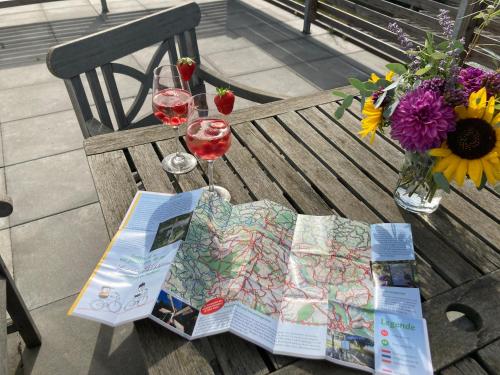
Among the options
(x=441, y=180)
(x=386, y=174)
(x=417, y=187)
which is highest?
(x=441, y=180)

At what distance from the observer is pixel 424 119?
917 mm

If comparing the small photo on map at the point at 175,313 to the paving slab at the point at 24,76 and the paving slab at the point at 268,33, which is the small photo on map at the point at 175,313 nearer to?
the paving slab at the point at 24,76

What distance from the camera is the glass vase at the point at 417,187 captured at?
41.3 inches

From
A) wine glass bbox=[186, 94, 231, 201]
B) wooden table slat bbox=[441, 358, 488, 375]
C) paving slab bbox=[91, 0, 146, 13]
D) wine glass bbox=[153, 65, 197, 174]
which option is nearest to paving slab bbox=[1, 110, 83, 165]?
wine glass bbox=[153, 65, 197, 174]

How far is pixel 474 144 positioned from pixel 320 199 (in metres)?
0.48

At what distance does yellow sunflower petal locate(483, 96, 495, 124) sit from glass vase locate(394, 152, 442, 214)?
6.5 inches

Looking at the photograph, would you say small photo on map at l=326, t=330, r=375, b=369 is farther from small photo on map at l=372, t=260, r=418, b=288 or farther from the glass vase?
the glass vase

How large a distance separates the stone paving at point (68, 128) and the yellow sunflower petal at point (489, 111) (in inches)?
64.1

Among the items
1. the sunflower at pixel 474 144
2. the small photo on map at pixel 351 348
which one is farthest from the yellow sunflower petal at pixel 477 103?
the small photo on map at pixel 351 348

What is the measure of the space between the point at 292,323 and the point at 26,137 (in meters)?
3.16

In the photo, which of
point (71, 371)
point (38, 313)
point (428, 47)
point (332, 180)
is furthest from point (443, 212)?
point (38, 313)

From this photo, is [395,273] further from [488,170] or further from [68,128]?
[68,128]

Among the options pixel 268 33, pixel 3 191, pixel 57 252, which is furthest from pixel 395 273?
pixel 268 33

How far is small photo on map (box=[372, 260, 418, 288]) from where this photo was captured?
3.15 ft
